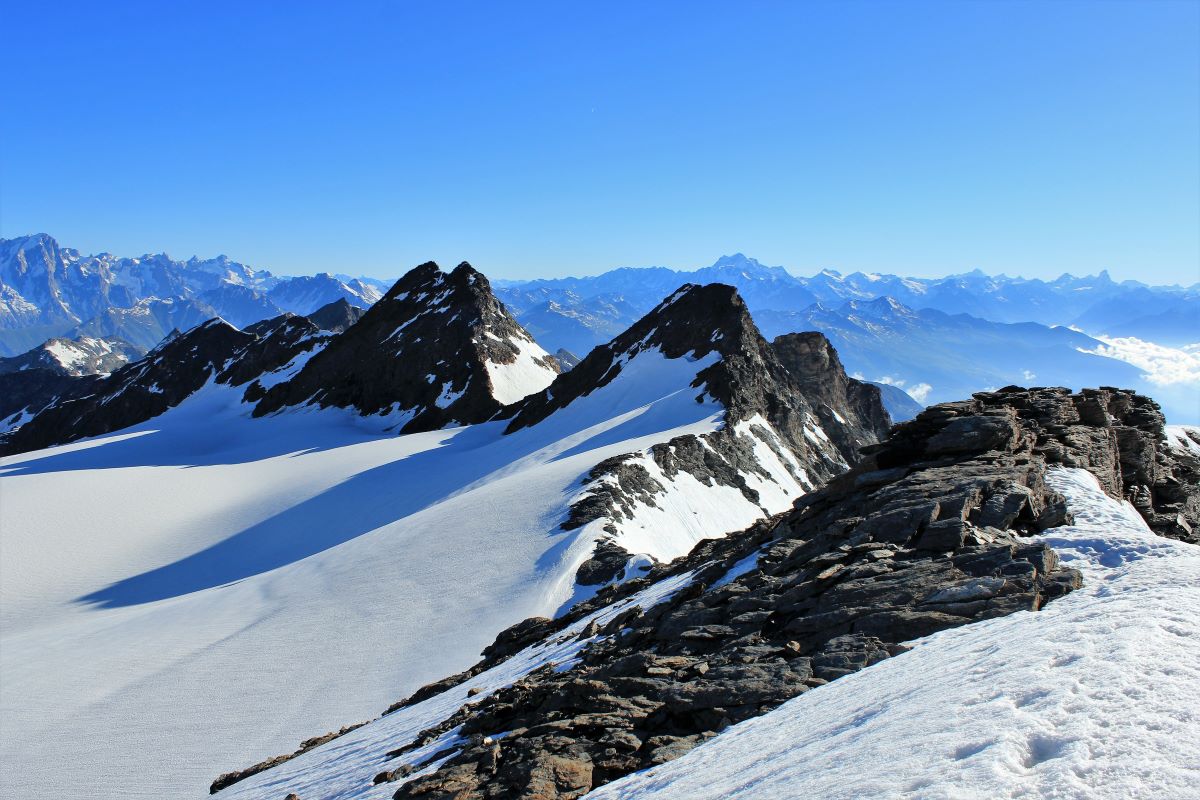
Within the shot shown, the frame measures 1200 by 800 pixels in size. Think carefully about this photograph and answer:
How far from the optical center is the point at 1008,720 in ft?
25.5

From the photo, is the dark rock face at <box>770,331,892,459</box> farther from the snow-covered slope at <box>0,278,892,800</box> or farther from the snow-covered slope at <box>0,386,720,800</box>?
the snow-covered slope at <box>0,386,720,800</box>

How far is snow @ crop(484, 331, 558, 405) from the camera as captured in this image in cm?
8562

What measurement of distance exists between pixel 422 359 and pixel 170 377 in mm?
55443

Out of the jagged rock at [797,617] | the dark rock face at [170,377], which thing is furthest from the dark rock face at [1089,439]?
the dark rock face at [170,377]

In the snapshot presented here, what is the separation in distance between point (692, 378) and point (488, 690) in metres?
48.1

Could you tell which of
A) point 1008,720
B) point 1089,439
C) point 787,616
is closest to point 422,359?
point 1089,439

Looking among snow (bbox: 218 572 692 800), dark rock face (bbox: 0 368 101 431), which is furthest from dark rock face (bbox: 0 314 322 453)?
snow (bbox: 218 572 692 800)

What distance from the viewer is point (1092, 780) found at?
21.5ft

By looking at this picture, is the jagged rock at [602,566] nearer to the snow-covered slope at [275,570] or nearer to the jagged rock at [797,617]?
the snow-covered slope at [275,570]

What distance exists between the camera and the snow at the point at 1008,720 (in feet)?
22.2

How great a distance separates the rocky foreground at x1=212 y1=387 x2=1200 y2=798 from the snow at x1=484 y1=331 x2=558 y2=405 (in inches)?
2519

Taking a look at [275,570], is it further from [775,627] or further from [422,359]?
[422,359]

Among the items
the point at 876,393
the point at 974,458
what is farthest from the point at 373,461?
the point at 876,393

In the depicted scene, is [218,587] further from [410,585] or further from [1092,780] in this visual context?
[1092,780]
